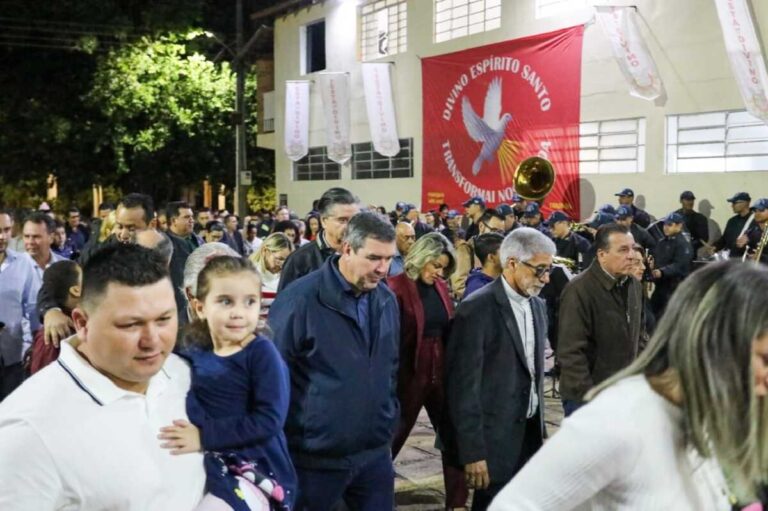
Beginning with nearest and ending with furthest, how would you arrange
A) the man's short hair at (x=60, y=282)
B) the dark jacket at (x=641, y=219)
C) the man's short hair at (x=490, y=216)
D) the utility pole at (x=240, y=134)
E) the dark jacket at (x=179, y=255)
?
1. the man's short hair at (x=60, y=282)
2. the dark jacket at (x=179, y=255)
3. the man's short hair at (x=490, y=216)
4. the dark jacket at (x=641, y=219)
5. the utility pole at (x=240, y=134)

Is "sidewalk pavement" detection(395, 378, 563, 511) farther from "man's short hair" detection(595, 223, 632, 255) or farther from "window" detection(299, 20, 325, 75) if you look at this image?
"window" detection(299, 20, 325, 75)

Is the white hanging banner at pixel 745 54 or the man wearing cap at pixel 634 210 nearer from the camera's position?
the white hanging banner at pixel 745 54

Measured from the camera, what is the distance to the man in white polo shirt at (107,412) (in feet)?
6.11

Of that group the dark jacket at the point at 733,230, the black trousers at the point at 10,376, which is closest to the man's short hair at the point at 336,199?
the black trousers at the point at 10,376

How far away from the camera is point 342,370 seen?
4.01 meters

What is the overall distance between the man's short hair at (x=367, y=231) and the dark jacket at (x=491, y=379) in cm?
78

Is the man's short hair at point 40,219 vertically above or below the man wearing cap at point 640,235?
above

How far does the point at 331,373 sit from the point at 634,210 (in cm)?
1050

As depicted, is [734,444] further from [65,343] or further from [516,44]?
[516,44]

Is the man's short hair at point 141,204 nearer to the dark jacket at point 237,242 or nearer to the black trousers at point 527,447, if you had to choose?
the black trousers at point 527,447

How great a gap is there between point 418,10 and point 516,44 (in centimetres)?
445

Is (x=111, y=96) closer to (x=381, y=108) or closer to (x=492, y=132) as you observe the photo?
(x=381, y=108)

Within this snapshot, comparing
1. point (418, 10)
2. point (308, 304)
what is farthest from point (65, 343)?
point (418, 10)

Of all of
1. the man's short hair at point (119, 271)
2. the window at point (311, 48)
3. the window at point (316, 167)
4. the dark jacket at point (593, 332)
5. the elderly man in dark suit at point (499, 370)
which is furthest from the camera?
the window at point (311, 48)
